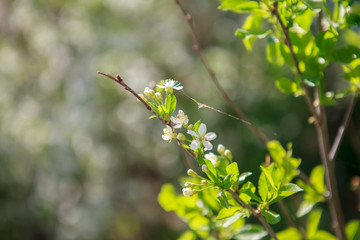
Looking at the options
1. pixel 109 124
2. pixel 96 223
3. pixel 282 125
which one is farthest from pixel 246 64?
pixel 96 223

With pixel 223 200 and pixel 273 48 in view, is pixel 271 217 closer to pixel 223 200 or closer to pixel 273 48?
pixel 223 200

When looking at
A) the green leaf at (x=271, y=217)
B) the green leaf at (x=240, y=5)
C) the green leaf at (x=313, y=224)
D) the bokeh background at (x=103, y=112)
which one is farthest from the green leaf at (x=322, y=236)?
the bokeh background at (x=103, y=112)

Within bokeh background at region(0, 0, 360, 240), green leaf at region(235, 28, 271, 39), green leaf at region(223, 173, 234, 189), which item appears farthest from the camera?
bokeh background at region(0, 0, 360, 240)

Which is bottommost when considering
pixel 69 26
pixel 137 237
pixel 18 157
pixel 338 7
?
pixel 137 237

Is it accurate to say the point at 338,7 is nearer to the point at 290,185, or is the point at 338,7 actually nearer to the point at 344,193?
the point at 290,185

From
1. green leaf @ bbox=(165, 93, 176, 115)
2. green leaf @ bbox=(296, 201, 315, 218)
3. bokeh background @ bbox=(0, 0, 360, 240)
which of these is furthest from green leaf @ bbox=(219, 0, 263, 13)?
bokeh background @ bbox=(0, 0, 360, 240)

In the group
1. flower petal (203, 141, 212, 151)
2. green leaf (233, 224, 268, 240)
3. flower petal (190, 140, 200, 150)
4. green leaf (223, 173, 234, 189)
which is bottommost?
green leaf (233, 224, 268, 240)

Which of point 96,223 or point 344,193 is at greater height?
point 96,223

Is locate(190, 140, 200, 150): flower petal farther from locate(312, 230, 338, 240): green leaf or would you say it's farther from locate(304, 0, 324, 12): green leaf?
locate(312, 230, 338, 240): green leaf

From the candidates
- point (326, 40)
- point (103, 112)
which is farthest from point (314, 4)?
point (103, 112)
